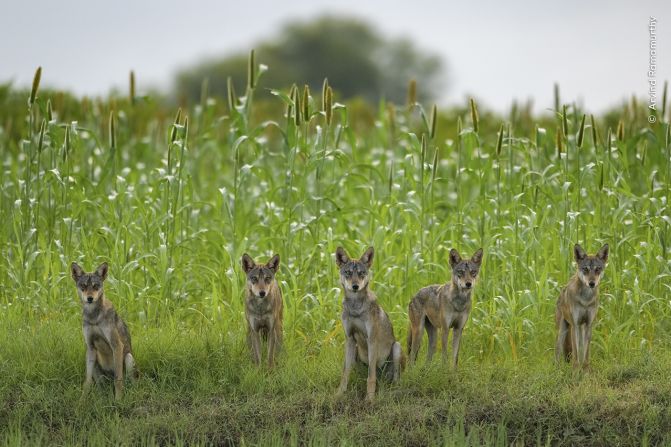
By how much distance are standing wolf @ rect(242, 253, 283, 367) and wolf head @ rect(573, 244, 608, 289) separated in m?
3.09

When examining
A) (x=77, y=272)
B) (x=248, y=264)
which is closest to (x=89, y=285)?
(x=77, y=272)

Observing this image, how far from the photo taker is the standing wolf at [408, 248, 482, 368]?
10.6 metres

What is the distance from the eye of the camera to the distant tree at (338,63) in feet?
241

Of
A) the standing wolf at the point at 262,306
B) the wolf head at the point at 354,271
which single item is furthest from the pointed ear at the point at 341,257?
the standing wolf at the point at 262,306

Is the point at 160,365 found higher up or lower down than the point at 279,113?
lower down

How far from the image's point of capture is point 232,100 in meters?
14.2

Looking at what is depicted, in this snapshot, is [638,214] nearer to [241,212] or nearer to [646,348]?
[646,348]

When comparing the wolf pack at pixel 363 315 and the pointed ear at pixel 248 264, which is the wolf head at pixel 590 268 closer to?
the wolf pack at pixel 363 315

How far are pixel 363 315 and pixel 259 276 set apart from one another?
1.13 m

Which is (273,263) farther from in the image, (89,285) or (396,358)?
(89,285)

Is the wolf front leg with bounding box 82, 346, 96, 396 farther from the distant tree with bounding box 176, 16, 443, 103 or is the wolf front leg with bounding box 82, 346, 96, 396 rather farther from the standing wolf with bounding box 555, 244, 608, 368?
the distant tree with bounding box 176, 16, 443, 103

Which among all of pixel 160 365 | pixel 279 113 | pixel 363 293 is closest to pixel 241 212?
pixel 160 365

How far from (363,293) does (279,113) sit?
910 inches

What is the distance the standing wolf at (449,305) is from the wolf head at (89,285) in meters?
3.26
